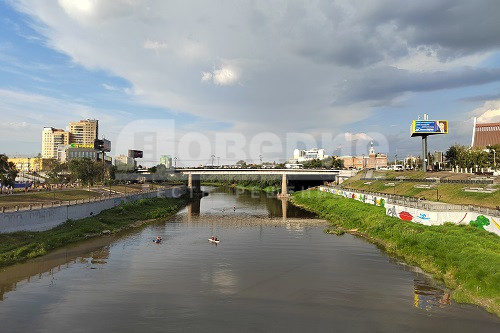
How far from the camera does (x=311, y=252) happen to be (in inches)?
1957

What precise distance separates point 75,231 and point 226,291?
34977 millimetres

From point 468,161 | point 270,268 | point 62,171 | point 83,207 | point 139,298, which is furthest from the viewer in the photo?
point 62,171

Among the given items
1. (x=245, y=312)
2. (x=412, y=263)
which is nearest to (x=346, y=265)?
(x=412, y=263)

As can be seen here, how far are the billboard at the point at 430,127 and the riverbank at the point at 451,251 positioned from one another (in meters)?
62.4

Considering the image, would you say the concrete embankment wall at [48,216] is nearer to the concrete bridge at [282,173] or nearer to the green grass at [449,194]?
the green grass at [449,194]

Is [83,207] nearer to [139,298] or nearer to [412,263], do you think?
[139,298]

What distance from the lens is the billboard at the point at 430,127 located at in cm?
11849

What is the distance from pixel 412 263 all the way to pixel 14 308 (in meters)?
39.6

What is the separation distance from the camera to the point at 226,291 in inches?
1313

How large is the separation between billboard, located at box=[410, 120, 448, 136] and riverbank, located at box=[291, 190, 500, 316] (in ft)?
205

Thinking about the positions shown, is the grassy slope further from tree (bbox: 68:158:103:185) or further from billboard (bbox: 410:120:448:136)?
tree (bbox: 68:158:103:185)

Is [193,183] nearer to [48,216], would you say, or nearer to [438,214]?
[48,216]

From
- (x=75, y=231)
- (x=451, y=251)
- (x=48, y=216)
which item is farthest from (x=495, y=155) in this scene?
(x=48, y=216)

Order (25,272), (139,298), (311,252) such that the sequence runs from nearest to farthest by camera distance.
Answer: (139,298) → (25,272) → (311,252)
